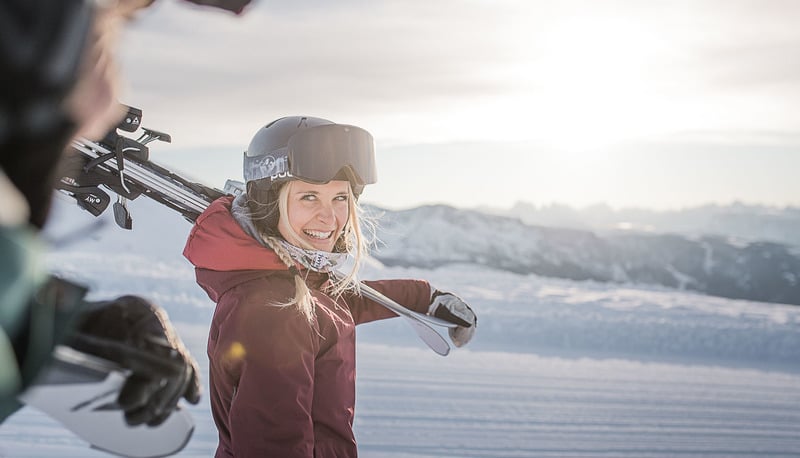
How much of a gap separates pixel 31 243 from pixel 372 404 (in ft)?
15.0

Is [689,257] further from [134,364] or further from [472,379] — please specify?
[134,364]

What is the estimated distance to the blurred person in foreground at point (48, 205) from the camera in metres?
0.66

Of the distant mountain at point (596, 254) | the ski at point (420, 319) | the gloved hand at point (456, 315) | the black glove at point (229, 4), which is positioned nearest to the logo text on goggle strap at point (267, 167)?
the ski at point (420, 319)

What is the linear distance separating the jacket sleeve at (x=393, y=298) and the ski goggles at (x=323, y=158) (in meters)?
0.50

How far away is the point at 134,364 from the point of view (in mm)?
1058

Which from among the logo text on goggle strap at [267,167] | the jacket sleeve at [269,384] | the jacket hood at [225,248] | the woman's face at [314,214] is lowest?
the jacket sleeve at [269,384]

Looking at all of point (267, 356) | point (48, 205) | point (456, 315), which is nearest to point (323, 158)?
point (267, 356)

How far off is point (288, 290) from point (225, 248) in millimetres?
234

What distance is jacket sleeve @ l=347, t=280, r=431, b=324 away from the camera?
8.83 feet

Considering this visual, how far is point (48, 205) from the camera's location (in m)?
0.83

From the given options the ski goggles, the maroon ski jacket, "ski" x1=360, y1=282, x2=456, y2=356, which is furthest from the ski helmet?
"ski" x1=360, y1=282, x2=456, y2=356

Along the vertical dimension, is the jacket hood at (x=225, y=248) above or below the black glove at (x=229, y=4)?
below

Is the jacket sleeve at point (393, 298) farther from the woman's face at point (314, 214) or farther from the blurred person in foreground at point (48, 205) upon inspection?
the blurred person in foreground at point (48, 205)

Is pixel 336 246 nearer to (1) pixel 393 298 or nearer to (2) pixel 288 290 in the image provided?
(1) pixel 393 298
